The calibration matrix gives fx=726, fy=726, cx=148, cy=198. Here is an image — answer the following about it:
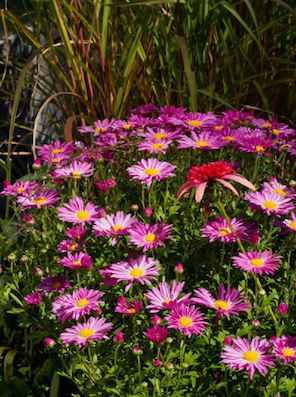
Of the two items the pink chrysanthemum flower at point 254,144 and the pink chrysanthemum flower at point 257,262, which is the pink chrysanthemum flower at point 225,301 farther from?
the pink chrysanthemum flower at point 254,144

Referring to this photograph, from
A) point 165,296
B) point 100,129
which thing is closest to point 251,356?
point 165,296

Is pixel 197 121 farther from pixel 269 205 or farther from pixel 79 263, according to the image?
pixel 79 263

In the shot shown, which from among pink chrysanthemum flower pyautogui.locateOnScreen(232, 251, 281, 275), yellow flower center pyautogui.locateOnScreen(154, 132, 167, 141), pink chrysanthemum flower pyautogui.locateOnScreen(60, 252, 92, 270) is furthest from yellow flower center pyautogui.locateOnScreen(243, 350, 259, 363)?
yellow flower center pyautogui.locateOnScreen(154, 132, 167, 141)

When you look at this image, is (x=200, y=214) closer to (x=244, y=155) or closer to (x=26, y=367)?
(x=244, y=155)

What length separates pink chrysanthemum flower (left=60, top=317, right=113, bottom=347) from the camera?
5.10ft

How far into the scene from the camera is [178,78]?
282 centimetres

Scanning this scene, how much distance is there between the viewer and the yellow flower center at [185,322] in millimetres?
1556

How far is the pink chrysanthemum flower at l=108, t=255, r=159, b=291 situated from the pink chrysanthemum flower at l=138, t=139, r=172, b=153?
1.33ft

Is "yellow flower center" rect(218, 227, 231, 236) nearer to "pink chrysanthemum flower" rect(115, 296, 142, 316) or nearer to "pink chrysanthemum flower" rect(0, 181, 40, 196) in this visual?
"pink chrysanthemum flower" rect(115, 296, 142, 316)

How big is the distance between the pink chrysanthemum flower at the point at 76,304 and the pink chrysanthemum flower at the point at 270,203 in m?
0.45

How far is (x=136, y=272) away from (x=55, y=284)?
0.23 m

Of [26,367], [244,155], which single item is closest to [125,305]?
[26,367]

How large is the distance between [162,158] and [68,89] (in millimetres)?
886

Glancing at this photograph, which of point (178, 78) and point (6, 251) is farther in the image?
point (178, 78)
